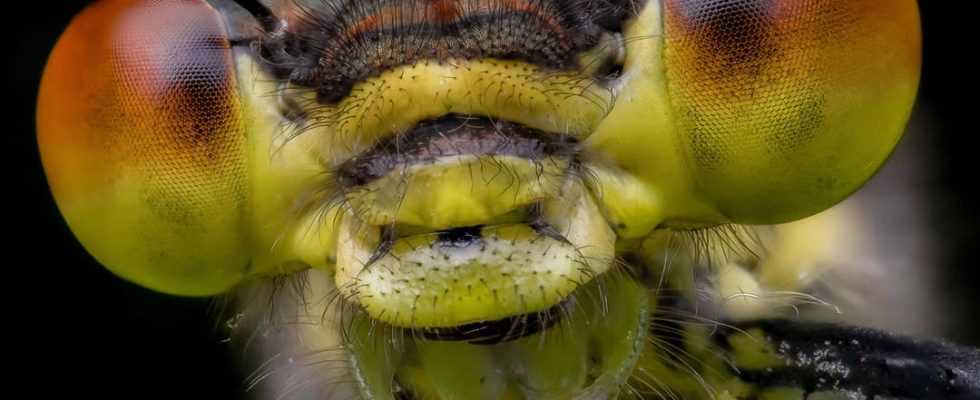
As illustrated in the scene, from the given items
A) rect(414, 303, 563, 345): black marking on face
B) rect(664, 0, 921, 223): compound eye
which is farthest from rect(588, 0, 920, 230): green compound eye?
rect(414, 303, 563, 345): black marking on face

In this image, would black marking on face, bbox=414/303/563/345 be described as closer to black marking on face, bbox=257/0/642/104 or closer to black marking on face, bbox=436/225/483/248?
black marking on face, bbox=436/225/483/248

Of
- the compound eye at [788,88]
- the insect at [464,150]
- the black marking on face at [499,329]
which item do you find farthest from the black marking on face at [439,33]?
the black marking on face at [499,329]

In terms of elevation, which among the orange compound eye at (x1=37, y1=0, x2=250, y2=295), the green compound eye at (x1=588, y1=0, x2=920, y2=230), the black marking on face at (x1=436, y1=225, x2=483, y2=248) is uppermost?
the green compound eye at (x1=588, y1=0, x2=920, y2=230)

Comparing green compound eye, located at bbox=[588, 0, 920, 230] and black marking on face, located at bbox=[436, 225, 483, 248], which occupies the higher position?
green compound eye, located at bbox=[588, 0, 920, 230]

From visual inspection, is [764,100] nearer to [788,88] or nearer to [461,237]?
[788,88]

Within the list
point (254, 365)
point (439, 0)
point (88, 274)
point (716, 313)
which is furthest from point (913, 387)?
point (88, 274)

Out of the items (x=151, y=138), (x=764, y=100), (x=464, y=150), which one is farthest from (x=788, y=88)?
(x=151, y=138)
